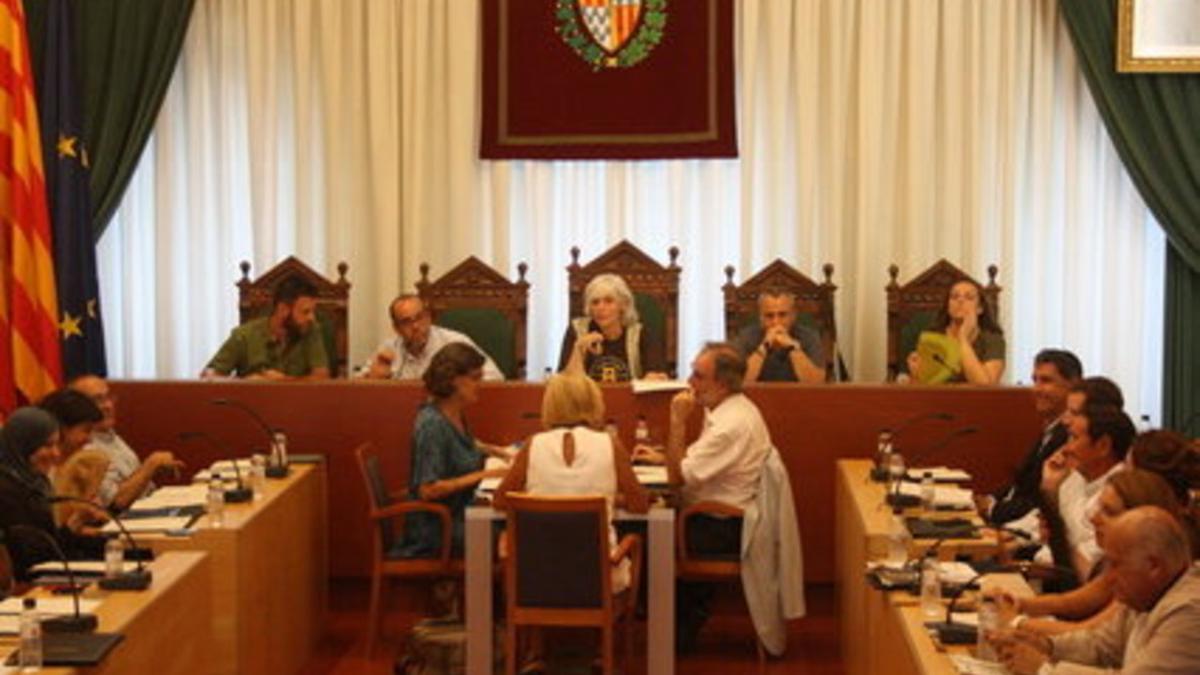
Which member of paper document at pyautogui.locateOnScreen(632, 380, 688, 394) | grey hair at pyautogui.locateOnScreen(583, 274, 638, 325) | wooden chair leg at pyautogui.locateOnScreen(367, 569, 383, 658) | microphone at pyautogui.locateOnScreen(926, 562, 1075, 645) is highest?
grey hair at pyautogui.locateOnScreen(583, 274, 638, 325)

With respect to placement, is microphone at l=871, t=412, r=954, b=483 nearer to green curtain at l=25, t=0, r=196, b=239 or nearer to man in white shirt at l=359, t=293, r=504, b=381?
man in white shirt at l=359, t=293, r=504, b=381

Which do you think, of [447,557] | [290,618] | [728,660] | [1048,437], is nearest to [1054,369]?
[1048,437]

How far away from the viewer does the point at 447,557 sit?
720cm

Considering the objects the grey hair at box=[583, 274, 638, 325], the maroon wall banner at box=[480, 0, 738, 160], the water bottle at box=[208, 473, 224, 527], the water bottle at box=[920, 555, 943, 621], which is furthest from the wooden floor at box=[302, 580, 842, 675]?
the maroon wall banner at box=[480, 0, 738, 160]

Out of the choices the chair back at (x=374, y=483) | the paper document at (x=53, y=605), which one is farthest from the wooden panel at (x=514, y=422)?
the paper document at (x=53, y=605)

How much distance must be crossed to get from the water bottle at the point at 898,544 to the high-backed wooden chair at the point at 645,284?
3.43m

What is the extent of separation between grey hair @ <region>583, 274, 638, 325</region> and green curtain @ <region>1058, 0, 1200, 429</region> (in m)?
3.00

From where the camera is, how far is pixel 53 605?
16.4 feet

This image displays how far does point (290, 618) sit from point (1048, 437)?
2958mm

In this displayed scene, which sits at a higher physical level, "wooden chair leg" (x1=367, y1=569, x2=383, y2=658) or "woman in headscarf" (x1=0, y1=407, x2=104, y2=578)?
"woman in headscarf" (x1=0, y1=407, x2=104, y2=578)

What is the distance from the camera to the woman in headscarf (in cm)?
591

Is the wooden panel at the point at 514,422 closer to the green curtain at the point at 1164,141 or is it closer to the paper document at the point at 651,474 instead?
the paper document at the point at 651,474

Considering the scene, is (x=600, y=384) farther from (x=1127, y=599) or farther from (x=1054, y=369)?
(x=1127, y=599)

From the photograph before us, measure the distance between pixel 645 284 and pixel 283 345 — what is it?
1.95m
